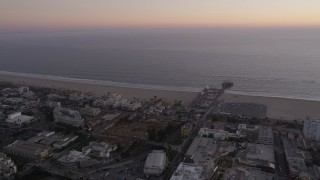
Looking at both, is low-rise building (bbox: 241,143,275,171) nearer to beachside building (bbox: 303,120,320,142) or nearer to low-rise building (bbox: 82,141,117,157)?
beachside building (bbox: 303,120,320,142)

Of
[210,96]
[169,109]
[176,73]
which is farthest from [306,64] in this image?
[169,109]

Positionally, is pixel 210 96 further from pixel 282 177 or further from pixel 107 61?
pixel 107 61

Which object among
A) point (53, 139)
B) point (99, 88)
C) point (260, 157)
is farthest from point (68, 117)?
point (260, 157)

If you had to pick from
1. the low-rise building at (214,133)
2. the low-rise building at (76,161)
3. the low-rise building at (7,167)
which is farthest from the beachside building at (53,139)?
the low-rise building at (214,133)

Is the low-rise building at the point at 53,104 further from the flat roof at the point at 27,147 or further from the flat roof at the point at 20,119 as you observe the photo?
the flat roof at the point at 27,147

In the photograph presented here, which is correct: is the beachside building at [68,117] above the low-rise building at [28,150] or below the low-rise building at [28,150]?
above

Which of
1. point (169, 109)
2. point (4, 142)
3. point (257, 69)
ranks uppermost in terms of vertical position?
point (257, 69)

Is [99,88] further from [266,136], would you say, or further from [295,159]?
[295,159]
